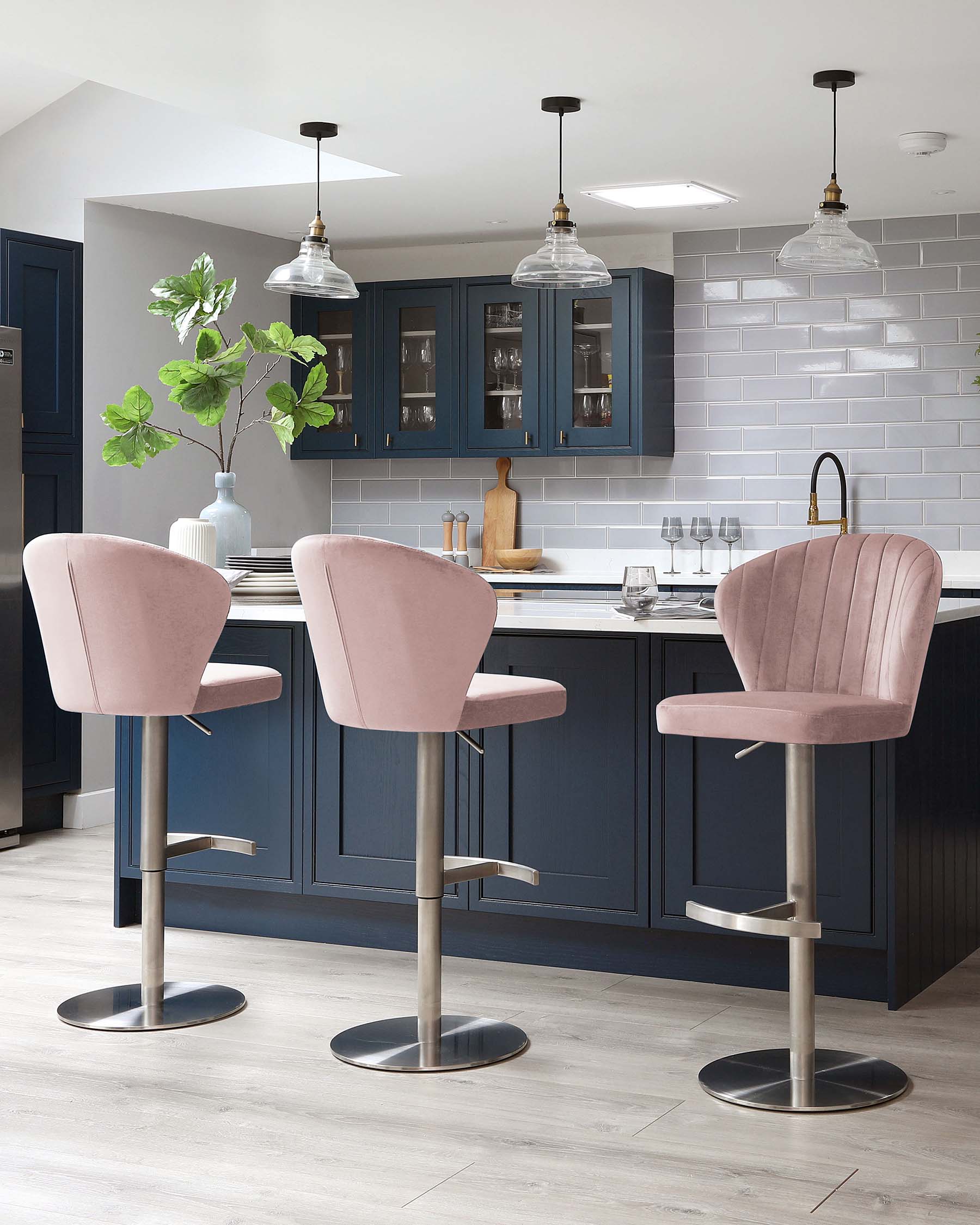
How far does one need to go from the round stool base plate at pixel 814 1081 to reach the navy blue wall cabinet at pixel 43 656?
3345mm

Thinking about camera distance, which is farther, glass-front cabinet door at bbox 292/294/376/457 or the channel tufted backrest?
glass-front cabinet door at bbox 292/294/376/457

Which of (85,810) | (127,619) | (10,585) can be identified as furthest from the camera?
(85,810)

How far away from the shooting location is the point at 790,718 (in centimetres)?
286

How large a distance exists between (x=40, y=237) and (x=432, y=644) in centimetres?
345

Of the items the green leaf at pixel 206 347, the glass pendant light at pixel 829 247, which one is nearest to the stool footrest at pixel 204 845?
the green leaf at pixel 206 347

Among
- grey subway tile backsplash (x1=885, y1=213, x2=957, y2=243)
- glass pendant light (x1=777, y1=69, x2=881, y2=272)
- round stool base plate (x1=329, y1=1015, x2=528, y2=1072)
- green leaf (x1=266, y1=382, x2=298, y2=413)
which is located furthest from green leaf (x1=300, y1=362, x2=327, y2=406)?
grey subway tile backsplash (x1=885, y1=213, x2=957, y2=243)

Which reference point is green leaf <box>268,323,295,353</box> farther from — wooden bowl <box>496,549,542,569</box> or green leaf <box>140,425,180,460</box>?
wooden bowl <box>496,549,542,569</box>

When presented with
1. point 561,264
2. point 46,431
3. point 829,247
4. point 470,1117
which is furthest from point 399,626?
point 46,431

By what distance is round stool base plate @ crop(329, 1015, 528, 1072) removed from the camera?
125 inches

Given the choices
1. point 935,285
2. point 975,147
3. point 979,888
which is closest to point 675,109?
point 975,147

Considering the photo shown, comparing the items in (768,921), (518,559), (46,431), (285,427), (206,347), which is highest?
(206,347)

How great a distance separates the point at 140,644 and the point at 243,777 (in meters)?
1.03

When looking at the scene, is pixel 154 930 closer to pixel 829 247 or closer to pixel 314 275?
pixel 314 275

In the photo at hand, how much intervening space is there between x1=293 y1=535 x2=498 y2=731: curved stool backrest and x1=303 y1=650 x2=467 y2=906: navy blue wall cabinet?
3.16ft
